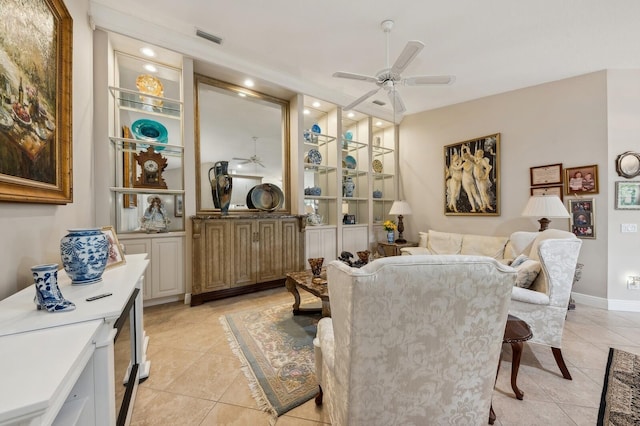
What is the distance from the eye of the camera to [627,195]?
3078mm

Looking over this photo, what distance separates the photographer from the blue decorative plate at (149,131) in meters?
3.04

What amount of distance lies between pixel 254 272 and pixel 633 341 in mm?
4017

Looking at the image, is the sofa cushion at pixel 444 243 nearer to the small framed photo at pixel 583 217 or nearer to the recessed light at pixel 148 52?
the small framed photo at pixel 583 217

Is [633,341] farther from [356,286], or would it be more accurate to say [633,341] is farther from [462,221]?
[356,286]

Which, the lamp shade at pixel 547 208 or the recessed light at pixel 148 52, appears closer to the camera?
the recessed light at pixel 148 52

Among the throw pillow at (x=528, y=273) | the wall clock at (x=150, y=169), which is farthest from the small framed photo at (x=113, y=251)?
the throw pillow at (x=528, y=273)

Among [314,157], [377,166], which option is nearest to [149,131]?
[314,157]

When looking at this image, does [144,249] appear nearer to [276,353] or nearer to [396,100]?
[276,353]

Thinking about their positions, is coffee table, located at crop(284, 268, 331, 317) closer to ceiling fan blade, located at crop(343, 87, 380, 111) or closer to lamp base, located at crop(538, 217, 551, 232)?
ceiling fan blade, located at crop(343, 87, 380, 111)

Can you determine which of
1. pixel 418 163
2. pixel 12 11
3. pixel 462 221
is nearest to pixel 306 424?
pixel 12 11

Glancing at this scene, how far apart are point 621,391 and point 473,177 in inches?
126

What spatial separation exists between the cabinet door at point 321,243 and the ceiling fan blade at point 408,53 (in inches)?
104

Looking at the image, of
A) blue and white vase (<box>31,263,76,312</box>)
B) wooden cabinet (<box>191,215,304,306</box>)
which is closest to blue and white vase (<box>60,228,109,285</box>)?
blue and white vase (<box>31,263,76,312</box>)

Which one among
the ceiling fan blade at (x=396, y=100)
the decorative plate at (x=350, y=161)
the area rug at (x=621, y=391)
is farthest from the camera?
the decorative plate at (x=350, y=161)
